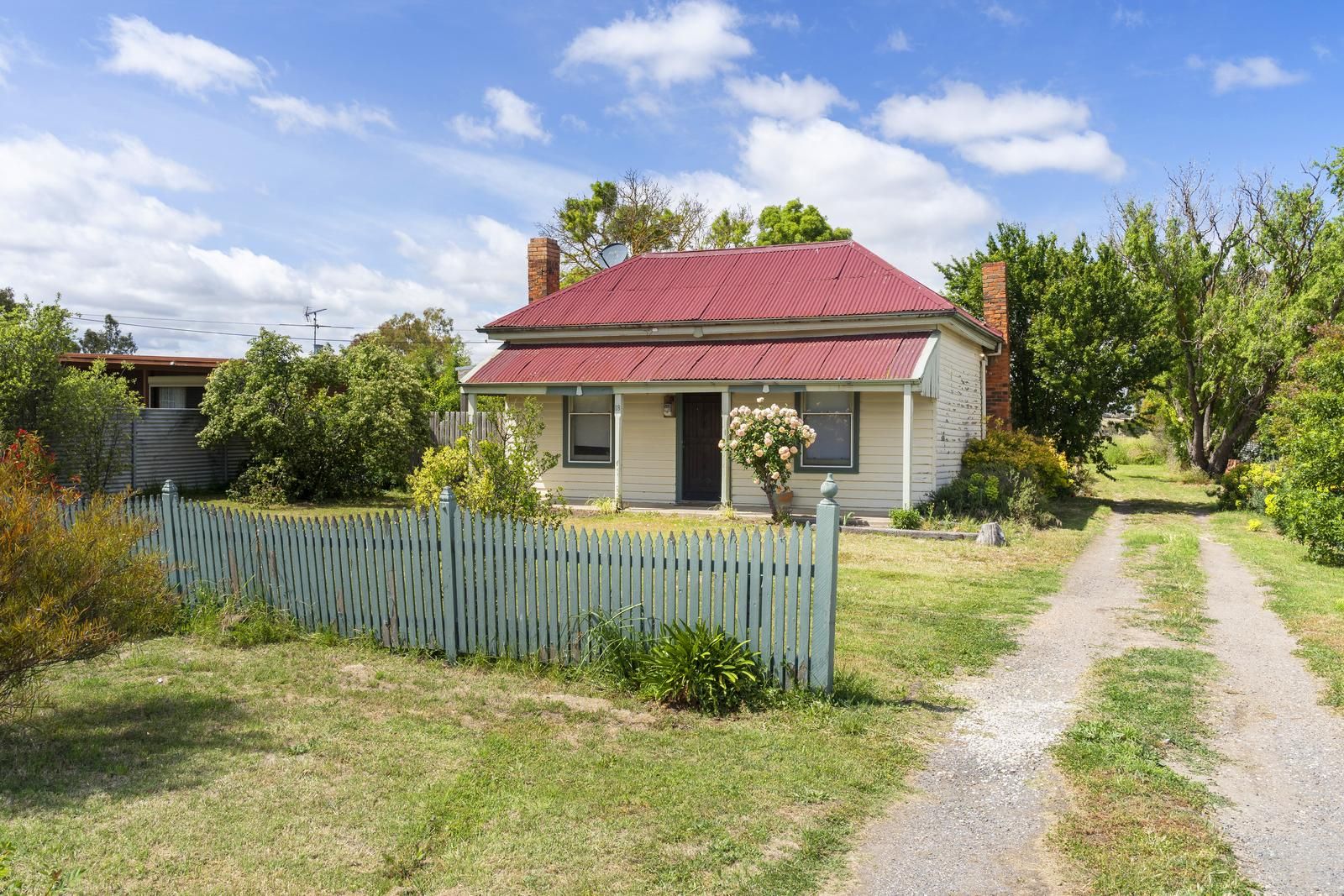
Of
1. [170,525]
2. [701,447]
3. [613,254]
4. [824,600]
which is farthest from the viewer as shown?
[613,254]

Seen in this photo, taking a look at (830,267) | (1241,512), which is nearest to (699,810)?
(830,267)

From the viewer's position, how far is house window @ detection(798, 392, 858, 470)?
1741 cm

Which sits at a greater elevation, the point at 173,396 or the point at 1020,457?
the point at 173,396

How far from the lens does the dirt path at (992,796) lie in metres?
4.04

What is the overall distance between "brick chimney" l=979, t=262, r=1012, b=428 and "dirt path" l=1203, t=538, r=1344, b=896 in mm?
13737

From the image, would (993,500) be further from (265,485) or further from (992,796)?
(265,485)

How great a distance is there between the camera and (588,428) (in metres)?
19.7

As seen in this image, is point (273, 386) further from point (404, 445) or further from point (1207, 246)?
point (1207, 246)

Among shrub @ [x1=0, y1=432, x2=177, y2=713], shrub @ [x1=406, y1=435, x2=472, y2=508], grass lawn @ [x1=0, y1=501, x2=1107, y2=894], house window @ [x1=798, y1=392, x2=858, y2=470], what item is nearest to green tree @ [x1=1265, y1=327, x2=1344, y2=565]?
house window @ [x1=798, y1=392, x2=858, y2=470]

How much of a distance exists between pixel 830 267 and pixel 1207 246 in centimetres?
1712

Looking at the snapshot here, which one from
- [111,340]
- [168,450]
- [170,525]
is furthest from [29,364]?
[111,340]

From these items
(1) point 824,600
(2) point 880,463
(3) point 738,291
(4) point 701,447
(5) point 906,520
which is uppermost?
(3) point 738,291

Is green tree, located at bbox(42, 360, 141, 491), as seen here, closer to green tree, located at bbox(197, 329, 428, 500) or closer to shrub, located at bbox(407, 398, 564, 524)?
green tree, located at bbox(197, 329, 428, 500)

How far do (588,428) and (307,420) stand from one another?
5852mm
